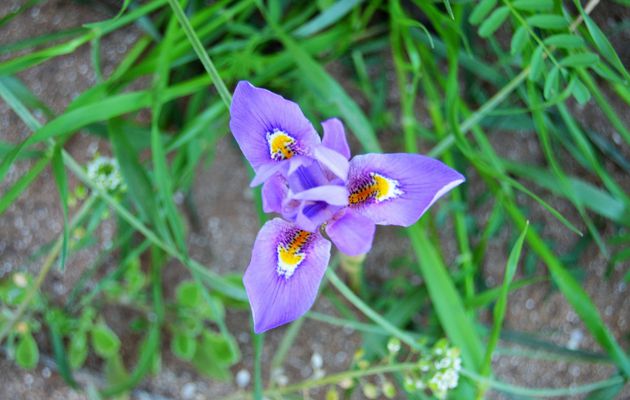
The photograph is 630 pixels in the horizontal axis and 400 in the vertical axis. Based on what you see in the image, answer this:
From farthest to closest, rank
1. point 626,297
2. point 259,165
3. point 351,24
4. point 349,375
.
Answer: point 626,297, point 351,24, point 349,375, point 259,165

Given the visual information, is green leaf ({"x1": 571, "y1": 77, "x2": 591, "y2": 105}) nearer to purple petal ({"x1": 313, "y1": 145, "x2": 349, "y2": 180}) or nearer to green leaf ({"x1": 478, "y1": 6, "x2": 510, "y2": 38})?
green leaf ({"x1": 478, "y1": 6, "x2": 510, "y2": 38})

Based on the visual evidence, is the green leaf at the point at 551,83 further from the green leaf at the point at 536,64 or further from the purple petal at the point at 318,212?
the purple petal at the point at 318,212

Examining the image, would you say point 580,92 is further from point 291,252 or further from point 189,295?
point 189,295

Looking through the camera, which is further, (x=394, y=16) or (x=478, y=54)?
(x=478, y=54)

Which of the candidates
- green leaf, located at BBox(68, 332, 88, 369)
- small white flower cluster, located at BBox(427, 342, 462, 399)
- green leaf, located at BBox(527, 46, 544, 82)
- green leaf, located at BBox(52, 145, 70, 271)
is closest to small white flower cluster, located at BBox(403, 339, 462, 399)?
small white flower cluster, located at BBox(427, 342, 462, 399)

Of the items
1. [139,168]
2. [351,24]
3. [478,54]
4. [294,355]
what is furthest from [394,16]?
[294,355]

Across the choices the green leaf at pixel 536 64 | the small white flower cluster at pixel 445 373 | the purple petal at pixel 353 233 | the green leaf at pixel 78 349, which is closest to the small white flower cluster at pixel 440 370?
the small white flower cluster at pixel 445 373

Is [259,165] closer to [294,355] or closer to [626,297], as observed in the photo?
[294,355]
